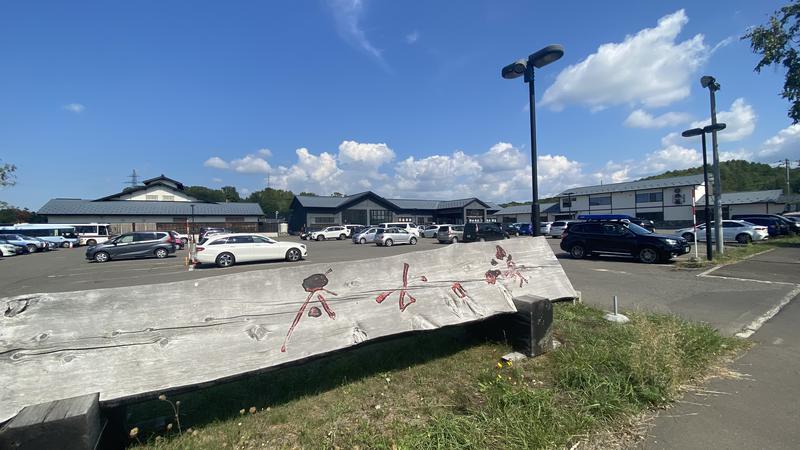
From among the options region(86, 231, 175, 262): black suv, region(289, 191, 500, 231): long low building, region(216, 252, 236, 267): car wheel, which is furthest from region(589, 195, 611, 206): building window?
region(86, 231, 175, 262): black suv

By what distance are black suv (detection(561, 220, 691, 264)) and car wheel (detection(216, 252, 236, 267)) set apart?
15.5m

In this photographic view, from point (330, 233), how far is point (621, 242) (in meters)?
32.3

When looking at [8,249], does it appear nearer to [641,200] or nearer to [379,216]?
[379,216]

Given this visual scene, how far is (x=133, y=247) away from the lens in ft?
65.9

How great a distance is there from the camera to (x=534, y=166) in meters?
6.04

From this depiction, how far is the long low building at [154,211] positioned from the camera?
1804 inches

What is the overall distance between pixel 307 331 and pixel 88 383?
4.46 feet

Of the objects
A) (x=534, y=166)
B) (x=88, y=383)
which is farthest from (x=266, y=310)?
(x=534, y=166)

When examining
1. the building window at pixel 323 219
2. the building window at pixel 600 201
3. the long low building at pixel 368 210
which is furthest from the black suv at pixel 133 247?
the building window at pixel 600 201

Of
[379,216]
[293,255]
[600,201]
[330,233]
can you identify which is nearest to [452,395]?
[293,255]

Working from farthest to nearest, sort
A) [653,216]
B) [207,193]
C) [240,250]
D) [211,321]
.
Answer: [207,193]
[653,216]
[240,250]
[211,321]

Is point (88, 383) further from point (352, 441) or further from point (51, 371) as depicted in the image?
point (352, 441)

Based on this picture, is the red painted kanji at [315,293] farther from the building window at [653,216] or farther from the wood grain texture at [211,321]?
the building window at [653,216]

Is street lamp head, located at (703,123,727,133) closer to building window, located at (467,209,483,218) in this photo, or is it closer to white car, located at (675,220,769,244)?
white car, located at (675,220,769,244)
